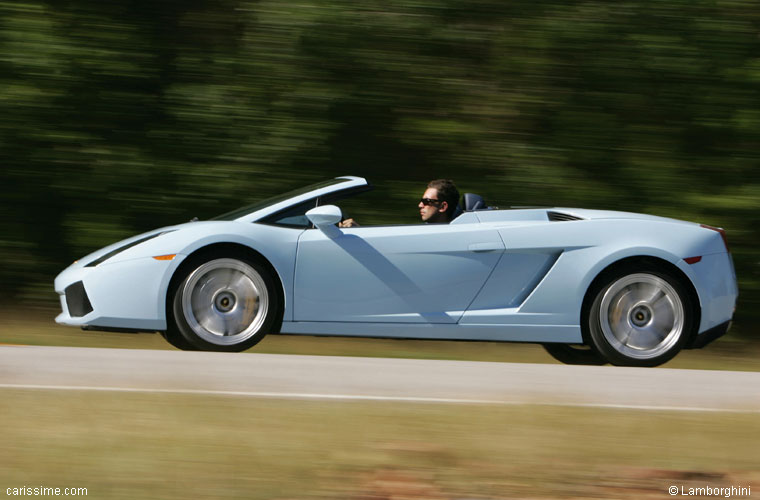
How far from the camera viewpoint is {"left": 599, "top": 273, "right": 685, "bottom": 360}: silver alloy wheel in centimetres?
650

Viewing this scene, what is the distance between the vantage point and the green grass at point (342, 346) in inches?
303

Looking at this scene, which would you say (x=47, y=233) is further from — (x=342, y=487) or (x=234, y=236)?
(x=342, y=487)

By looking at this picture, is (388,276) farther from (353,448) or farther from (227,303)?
(353,448)

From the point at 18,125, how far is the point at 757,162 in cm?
612

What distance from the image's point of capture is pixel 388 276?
21.0 ft

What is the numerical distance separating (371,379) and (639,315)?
76.8 inches

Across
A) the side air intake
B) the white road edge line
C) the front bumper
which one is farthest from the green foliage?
the white road edge line

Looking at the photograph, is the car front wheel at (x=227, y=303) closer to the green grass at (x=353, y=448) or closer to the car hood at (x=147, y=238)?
the car hood at (x=147, y=238)
